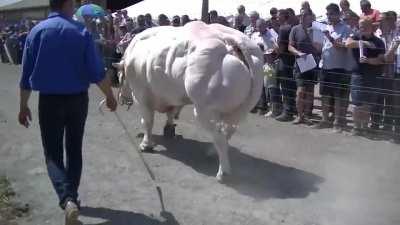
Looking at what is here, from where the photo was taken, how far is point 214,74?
20.5ft

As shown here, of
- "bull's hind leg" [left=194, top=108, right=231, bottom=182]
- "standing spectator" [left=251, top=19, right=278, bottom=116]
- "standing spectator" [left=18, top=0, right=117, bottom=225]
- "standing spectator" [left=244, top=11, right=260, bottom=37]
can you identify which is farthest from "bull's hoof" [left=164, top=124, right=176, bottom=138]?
"standing spectator" [left=18, top=0, right=117, bottom=225]

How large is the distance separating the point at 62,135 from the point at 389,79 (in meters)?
5.21

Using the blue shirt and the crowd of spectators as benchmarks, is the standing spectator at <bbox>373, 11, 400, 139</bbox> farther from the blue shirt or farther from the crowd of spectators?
the blue shirt

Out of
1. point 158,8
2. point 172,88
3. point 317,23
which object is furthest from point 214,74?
point 158,8

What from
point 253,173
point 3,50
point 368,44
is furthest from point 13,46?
point 253,173

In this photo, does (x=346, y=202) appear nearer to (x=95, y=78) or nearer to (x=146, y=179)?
(x=146, y=179)

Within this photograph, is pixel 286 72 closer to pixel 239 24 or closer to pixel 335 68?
pixel 335 68

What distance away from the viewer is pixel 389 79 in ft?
28.5

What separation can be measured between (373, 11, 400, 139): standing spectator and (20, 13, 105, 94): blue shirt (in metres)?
4.96

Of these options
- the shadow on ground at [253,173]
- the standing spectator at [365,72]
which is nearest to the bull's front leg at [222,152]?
the shadow on ground at [253,173]

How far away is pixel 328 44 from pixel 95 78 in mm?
5221

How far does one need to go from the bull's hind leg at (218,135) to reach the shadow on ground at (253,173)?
0.43 feet

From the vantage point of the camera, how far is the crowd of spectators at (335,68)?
8.73m

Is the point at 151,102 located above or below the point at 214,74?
below
